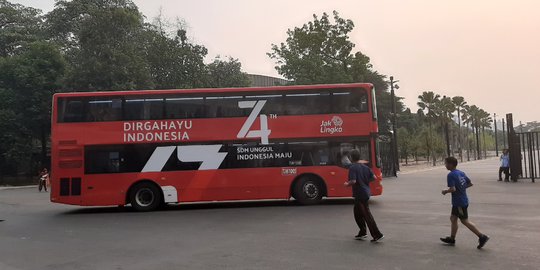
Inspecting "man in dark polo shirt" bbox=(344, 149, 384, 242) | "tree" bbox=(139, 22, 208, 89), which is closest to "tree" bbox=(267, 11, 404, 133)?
"tree" bbox=(139, 22, 208, 89)

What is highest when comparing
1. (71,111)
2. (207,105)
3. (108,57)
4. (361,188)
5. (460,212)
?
(108,57)

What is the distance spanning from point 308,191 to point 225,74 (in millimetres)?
35532

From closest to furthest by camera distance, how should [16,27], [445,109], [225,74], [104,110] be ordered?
1. [104,110]
2. [225,74]
3. [16,27]
4. [445,109]

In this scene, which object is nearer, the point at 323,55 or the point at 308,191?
the point at 308,191

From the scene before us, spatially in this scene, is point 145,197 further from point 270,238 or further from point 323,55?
point 323,55

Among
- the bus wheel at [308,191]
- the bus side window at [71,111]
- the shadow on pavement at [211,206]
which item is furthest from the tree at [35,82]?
the bus wheel at [308,191]

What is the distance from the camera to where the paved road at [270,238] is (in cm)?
724

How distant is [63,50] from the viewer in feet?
165

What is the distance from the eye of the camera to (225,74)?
4912 cm

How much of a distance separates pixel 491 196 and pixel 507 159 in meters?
7.41

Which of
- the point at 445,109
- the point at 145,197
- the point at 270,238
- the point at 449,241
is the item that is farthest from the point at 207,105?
the point at 445,109

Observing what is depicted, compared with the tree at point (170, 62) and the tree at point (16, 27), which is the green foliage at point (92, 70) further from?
the tree at point (16, 27)

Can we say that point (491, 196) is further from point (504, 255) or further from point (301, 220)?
point (504, 255)

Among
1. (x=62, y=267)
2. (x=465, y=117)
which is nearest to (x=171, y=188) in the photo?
(x=62, y=267)
